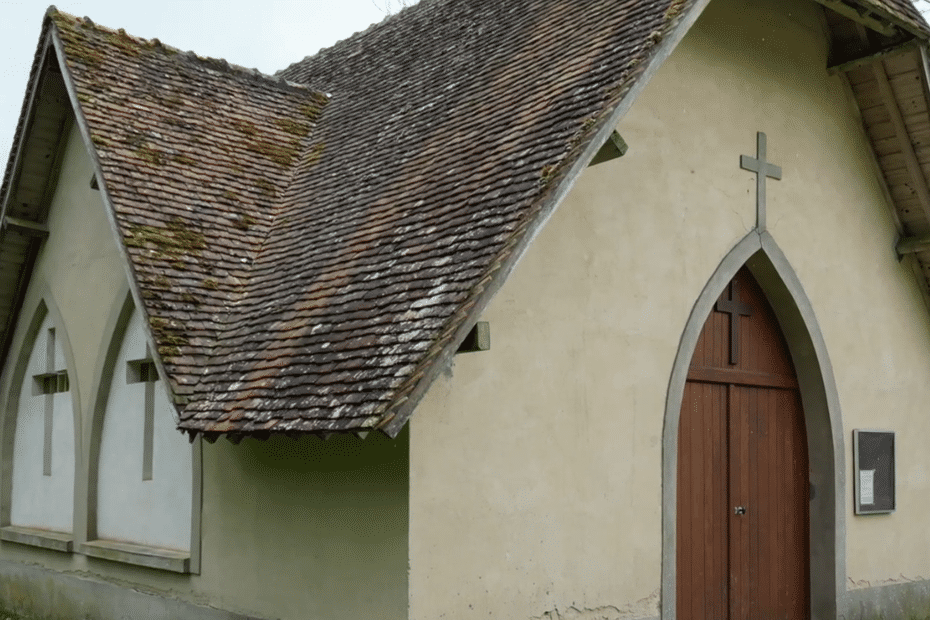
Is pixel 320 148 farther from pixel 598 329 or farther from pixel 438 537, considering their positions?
pixel 438 537

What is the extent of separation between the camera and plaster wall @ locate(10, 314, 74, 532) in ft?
36.1

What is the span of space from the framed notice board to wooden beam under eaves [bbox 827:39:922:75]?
10.4 ft

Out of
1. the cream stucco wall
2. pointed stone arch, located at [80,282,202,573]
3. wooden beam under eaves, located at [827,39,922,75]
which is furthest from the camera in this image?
pointed stone arch, located at [80,282,202,573]

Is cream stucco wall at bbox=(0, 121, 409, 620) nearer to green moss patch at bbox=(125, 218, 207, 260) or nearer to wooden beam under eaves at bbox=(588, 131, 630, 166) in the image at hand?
green moss patch at bbox=(125, 218, 207, 260)

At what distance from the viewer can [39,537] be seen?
10.8m

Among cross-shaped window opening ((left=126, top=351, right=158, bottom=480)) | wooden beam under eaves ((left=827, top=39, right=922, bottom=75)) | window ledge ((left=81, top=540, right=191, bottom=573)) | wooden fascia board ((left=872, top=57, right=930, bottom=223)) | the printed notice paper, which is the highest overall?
wooden beam under eaves ((left=827, top=39, right=922, bottom=75))

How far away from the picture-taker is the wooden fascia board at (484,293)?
5965 mm

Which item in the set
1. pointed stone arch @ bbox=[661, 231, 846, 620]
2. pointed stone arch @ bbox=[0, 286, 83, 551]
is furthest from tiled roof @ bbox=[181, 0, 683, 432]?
pointed stone arch @ bbox=[0, 286, 83, 551]

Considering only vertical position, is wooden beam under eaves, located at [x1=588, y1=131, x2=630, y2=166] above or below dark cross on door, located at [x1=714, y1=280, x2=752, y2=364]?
above

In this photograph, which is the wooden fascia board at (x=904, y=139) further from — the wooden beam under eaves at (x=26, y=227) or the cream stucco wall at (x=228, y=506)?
the wooden beam under eaves at (x=26, y=227)

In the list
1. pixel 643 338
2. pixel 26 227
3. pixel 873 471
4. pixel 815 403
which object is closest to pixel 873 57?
pixel 815 403

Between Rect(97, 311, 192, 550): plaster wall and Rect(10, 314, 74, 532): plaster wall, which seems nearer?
Rect(97, 311, 192, 550): plaster wall

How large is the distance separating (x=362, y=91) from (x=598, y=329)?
5.00 meters

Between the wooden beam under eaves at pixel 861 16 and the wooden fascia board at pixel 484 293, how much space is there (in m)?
2.61
